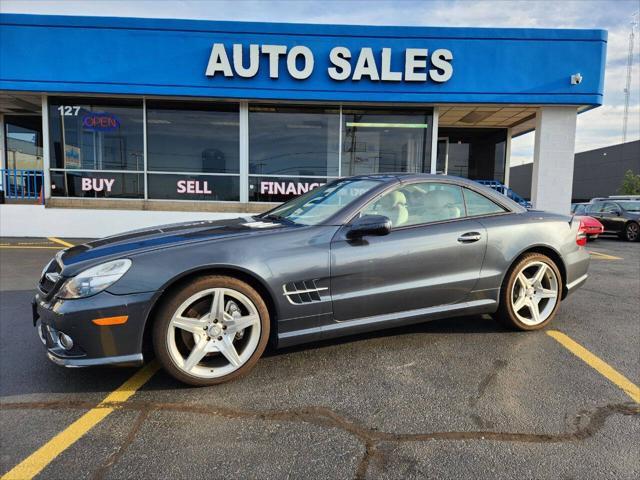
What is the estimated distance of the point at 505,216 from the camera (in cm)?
393

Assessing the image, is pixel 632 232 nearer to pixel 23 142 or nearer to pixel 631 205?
pixel 631 205

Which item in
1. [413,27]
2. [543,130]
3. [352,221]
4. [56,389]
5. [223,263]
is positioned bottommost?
[56,389]

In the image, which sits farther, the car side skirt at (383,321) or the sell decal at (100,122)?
the sell decal at (100,122)

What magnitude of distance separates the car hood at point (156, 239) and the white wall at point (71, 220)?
8049 mm

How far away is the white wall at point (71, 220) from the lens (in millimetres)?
11031

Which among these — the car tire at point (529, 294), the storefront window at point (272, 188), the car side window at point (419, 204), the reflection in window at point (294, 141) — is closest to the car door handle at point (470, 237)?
the car side window at point (419, 204)

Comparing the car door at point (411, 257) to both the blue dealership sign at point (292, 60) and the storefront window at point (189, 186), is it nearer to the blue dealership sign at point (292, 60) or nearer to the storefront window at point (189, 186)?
the blue dealership sign at point (292, 60)

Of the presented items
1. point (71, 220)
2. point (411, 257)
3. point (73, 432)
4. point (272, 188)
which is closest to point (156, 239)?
point (73, 432)

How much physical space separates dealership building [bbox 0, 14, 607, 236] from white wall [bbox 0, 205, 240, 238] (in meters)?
0.03

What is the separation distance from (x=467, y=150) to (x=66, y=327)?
695 inches

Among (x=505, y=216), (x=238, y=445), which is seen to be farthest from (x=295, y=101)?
(x=238, y=445)

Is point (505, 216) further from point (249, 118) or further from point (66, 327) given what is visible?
point (249, 118)

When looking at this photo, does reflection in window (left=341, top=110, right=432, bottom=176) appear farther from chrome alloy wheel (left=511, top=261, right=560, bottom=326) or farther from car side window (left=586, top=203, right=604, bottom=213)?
chrome alloy wheel (left=511, top=261, right=560, bottom=326)

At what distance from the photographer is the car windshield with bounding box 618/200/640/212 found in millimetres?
14047
